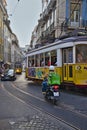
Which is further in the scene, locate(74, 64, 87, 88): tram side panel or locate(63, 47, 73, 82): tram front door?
locate(63, 47, 73, 82): tram front door

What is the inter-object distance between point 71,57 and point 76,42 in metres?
1.01

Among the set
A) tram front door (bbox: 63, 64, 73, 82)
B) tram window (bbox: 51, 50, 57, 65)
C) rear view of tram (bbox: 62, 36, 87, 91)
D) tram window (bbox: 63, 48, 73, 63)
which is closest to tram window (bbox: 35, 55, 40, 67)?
tram window (bbox: 51, 50, 57, 65)

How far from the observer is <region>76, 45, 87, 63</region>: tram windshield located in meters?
23.5

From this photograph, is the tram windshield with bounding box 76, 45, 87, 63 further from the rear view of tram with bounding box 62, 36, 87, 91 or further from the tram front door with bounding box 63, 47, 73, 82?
the tram front door with bounding box 63, 47, 73, 82

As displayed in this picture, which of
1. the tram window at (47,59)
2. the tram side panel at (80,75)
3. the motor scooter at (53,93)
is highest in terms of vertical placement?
the tram window at (47,59)

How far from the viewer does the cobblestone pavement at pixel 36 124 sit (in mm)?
10914

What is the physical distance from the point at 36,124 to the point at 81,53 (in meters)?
12.5

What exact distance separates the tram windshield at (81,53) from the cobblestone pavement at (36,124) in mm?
10838

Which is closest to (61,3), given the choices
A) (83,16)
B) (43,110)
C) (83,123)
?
(83,16)

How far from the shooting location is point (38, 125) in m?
11.3

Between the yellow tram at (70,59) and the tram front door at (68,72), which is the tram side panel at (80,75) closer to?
the yellow tram at (70,59)

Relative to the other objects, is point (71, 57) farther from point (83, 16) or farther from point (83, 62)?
point (83, 16)

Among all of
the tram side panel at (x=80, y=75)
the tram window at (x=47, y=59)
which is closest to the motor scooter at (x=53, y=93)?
the tram side panel at (x=80, y=75)

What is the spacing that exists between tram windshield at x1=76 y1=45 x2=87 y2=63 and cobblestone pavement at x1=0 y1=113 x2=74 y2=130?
10.8 meters
